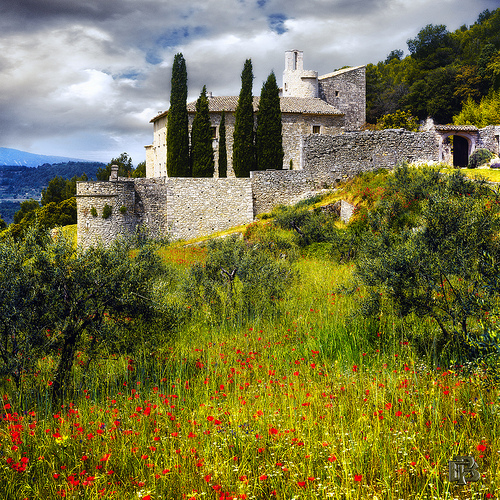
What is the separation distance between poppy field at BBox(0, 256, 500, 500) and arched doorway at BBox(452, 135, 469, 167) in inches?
1033

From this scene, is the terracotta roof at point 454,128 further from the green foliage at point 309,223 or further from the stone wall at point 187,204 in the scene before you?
the green foliage at point 309,223

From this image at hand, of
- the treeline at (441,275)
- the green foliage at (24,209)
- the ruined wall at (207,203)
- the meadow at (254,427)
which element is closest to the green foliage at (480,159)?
the ruined wall at (207,203)

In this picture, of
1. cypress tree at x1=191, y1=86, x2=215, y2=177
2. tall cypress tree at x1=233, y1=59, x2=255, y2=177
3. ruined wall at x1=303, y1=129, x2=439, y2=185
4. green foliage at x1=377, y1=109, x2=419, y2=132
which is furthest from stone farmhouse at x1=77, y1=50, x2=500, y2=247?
green foliage at x1=377, y1=109, x2=419, y2=132

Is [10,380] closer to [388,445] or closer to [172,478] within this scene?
[172,478]

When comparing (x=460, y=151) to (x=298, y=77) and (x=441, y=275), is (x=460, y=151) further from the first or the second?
(x=441, y=275)

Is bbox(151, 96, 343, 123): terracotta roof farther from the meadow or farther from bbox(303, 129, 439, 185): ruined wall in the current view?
the meadow

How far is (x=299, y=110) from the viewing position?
30750mm

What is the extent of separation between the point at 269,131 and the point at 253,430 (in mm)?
24263

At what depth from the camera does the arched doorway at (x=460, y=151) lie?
27230mm

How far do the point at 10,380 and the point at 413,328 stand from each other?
15.3 ft

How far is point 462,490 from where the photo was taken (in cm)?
258

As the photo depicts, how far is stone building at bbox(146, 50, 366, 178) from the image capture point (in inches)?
1199

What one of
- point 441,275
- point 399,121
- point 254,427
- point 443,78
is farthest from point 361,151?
point 443,78

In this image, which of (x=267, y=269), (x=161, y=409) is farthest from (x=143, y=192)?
(x=161, y=409)
